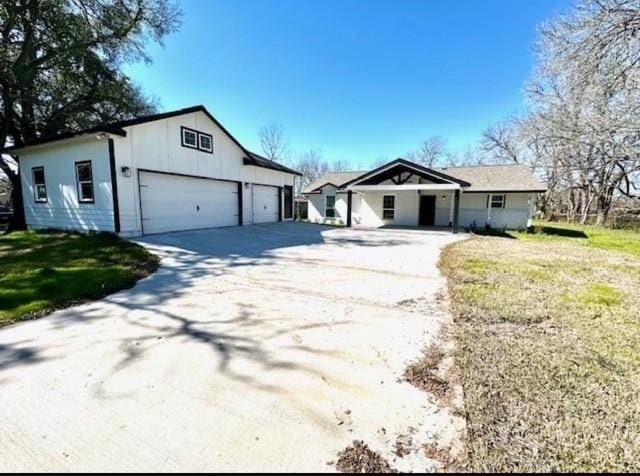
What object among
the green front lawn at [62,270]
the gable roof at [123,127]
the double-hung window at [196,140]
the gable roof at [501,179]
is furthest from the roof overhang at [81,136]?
the gable roof at [501,179]

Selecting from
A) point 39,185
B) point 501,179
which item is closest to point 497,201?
point 501,179

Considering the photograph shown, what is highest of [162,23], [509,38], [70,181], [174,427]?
[162,23]

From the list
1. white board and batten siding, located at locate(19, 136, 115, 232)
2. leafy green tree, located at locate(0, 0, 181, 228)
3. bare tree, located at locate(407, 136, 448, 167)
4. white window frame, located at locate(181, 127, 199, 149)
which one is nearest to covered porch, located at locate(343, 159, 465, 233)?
white window frame, located at locate(181, 127, 199, 149)

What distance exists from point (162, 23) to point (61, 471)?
61.5ft

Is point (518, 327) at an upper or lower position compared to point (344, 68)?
lower

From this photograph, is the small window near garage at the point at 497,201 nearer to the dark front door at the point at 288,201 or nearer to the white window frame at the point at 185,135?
the dark front door at the point at 288,201

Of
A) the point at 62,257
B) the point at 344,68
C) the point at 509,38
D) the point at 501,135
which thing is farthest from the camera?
the point at 501,135

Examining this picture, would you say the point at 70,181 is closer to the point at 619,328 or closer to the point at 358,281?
the point at 358,281

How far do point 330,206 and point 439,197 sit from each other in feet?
24.2

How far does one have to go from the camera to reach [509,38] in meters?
11.6

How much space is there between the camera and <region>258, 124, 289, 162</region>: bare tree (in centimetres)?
3697

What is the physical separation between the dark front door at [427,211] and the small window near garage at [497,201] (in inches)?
125

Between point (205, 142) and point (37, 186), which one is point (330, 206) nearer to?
point (205, 142)

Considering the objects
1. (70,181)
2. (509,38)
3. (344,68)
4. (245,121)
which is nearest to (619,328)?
(509,38)
